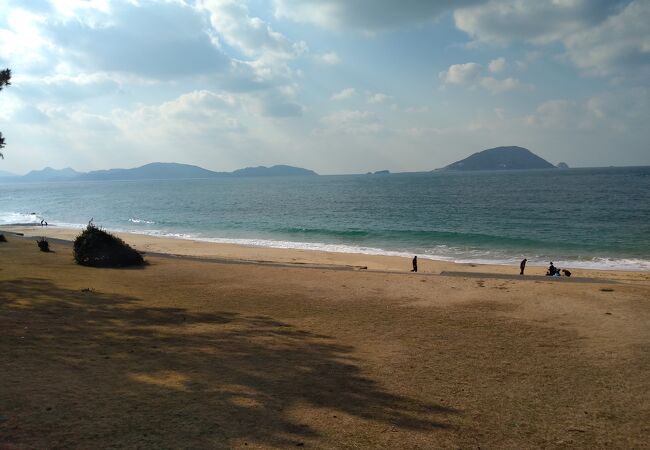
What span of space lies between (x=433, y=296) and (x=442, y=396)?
879 cm

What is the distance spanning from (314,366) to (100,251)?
1579 centimetres

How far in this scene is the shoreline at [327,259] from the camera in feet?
81.9

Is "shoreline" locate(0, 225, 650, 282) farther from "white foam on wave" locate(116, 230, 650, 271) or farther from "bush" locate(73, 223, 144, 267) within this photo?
"bush" locate(73, 223, 144, 267)

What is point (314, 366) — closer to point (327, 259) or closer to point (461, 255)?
point (327, 259)

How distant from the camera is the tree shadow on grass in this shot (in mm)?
5863

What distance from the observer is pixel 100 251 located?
Answer: 2052 centimetres

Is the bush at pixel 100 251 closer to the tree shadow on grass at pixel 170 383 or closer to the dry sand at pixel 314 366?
the dry sand at pixel 314 366

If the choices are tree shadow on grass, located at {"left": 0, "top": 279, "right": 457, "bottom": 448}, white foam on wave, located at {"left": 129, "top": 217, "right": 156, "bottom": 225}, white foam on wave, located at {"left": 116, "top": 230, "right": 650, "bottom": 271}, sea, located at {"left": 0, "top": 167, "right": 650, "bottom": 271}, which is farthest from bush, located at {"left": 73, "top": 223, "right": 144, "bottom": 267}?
white foam on wave, located at {"left": 129, "top": 217, "right": 156, "bottom": 225}

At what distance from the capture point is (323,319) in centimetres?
1260

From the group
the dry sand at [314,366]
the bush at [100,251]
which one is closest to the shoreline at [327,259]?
the bush at [100,251]

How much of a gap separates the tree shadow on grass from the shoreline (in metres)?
14.6

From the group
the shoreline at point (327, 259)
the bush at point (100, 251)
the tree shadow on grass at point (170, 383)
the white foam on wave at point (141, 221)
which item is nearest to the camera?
the tree shadow on grass at point (170, 383)

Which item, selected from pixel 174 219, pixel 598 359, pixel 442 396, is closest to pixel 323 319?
pixel 442 396

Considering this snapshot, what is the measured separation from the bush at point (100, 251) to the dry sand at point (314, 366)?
3.75 m
